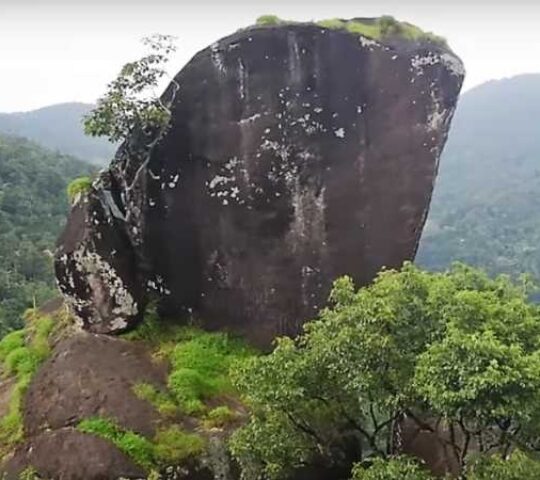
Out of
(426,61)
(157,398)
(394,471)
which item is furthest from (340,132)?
(394,471)

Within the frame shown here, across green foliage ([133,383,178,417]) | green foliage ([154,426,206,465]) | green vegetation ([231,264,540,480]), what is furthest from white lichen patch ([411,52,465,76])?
green foliage ([154,426,206,465])

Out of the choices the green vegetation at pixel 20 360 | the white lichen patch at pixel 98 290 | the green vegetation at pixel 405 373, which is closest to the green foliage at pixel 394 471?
the green vegetation at pixel 405 373

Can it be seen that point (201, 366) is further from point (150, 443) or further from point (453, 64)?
point (453, 64)

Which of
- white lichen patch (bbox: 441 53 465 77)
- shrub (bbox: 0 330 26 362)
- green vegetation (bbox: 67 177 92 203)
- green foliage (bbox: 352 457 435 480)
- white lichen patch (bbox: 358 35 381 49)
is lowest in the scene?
shrub (bbox: 0 330 26 362)

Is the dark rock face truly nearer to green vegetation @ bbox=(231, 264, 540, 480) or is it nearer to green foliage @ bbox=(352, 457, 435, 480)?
green vegetation @ bbox=(231, 264, 540, 480)

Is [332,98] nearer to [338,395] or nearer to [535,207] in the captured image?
[338,395]

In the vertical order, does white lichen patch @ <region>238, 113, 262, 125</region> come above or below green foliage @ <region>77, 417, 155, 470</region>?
above

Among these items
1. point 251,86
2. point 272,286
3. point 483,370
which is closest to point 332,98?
point 251,86
